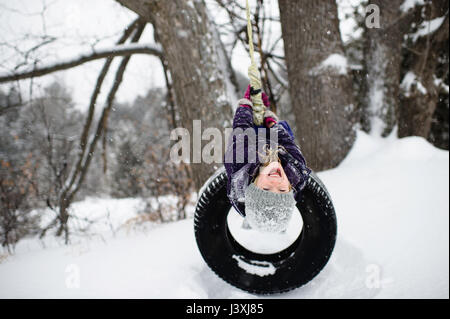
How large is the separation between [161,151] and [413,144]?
428cm

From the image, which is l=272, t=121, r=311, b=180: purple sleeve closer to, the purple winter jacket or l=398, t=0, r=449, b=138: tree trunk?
the purple winter jacket

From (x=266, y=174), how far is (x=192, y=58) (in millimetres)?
1510

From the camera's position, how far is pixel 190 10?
1.96 meters

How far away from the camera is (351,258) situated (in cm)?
140

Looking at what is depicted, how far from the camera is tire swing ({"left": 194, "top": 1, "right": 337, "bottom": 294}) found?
1146mm

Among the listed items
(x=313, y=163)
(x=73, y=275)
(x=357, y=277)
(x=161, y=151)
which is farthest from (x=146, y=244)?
(x=161, y=151)

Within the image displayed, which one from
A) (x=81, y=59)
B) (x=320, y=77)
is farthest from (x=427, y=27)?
(x=81, y=59)

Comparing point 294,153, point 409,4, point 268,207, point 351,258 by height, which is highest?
point 409,4

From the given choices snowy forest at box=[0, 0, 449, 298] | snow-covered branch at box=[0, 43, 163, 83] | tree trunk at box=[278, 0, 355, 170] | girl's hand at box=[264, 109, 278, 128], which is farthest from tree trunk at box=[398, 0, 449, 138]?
snow-covered branch at box=[0, 43, 163, 83]

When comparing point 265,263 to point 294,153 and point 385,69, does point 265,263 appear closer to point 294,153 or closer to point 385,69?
point 294,153

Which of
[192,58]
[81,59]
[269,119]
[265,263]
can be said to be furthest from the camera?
[81,59]

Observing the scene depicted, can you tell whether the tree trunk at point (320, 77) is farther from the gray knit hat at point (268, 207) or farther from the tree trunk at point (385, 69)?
the gray knit hat at point (268, 207)

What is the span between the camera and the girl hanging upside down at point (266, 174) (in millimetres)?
935

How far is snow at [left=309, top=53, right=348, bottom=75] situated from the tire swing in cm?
155
